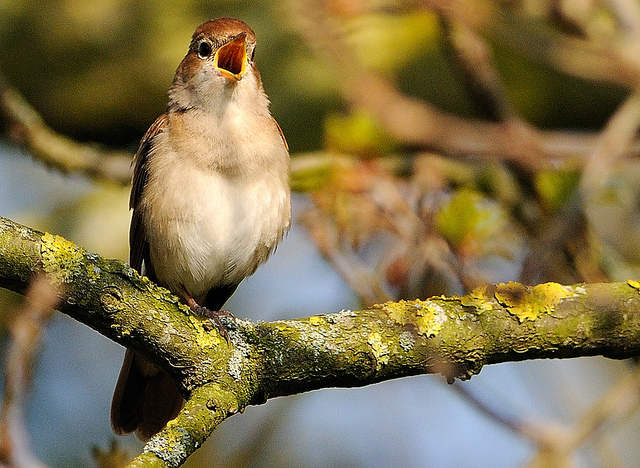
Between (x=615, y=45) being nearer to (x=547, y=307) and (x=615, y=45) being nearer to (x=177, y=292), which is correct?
(x=547, y=307)

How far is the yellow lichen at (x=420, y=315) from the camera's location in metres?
2.97

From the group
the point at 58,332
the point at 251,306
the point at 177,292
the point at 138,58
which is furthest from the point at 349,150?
the point at 58,332

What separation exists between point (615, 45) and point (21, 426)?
295cm

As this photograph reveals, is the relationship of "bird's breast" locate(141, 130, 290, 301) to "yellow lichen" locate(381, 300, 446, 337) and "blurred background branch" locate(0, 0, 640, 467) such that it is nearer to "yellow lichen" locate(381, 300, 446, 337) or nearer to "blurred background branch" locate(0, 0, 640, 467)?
"blurred background branch" locate(0, 0, 640, 467)

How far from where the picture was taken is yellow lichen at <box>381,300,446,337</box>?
297 centimetres

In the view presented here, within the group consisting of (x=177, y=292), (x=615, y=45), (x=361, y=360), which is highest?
(x=615, y=45)

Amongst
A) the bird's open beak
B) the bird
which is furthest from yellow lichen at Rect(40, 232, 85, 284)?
the bird's open beak

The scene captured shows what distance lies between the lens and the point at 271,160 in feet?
13.6

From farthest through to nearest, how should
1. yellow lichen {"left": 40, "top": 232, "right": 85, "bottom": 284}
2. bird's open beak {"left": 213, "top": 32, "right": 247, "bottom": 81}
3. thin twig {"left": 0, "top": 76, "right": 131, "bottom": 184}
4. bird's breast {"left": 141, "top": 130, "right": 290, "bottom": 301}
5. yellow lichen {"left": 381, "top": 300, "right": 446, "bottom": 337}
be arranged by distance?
thin twig {"left": 0, "top": 76, "right": 131, "bottom": 184}
bird's open beak {"left": 213, "top": 32, "right": 247, "bottom": 81}
bird's breast {"left": 141, "top": 130, "right": 290, "bottom": 301}
yellow lichen {"left": 381, "top": 300, "right": 446, "bottom": 337}
yellow lichen {"left": 40, "top": 232, "right": 85, "bottom": 284}

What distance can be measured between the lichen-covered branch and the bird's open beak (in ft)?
5.17

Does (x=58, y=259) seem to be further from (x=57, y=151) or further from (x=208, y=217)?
(x=57, y=151)

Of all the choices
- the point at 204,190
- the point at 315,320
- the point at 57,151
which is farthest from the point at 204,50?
the point at 315,320

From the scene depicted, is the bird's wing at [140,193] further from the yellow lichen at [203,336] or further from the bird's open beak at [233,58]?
the yellow lichen at [203,336]

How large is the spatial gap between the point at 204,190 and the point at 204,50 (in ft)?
2.46
